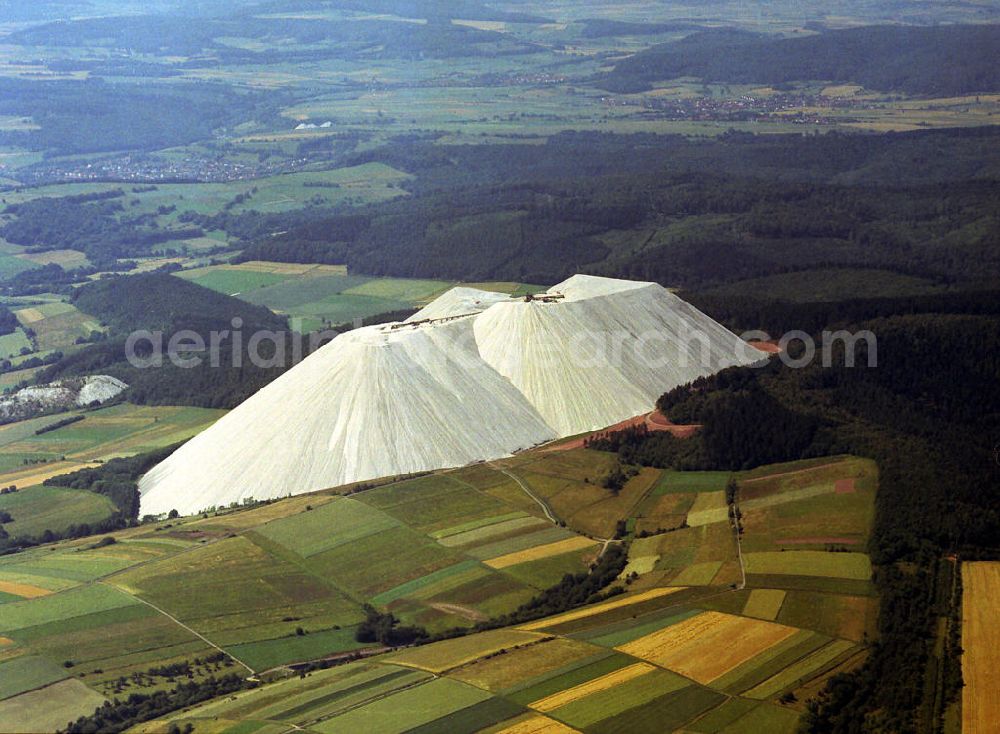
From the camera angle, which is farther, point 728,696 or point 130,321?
point 130,321

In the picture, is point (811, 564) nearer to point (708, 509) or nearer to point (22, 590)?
point (708, 509)

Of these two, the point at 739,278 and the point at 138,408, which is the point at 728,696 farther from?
the point at 739,278

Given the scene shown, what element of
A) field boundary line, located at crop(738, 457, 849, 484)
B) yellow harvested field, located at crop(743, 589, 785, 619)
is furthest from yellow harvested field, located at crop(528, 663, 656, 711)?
field boundary line, located at crop(738, 457, 849, 484)

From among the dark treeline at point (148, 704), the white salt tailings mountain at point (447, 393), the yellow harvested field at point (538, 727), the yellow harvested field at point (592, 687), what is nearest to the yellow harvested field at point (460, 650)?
the yellow harvested field at point (592, 687)

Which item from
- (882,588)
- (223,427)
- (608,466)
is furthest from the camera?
(223,427)

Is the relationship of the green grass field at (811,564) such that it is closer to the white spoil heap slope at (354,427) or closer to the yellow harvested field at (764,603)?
the yellow harvested field at (764,603)

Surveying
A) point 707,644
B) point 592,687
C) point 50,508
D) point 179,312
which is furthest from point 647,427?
point 179,312

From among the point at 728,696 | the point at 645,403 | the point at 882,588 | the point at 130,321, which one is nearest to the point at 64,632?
the point at 728,696
